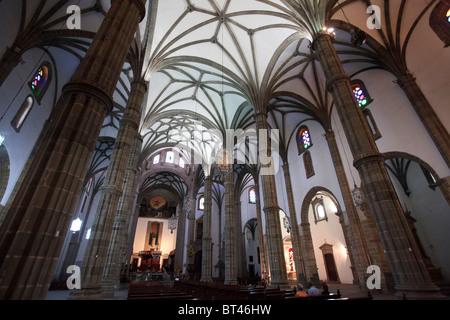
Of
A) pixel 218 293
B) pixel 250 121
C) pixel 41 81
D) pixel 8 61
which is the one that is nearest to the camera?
pixel 218 293

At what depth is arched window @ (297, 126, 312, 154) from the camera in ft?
59.0

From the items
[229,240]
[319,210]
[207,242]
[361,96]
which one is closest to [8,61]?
[229,240]

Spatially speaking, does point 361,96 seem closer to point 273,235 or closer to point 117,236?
point 273,235

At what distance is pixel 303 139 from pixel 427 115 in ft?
28.3

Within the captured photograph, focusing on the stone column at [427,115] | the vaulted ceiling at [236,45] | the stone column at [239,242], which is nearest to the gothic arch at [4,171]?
the vaulted ceiling at [236,45]

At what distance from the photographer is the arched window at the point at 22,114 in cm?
1115

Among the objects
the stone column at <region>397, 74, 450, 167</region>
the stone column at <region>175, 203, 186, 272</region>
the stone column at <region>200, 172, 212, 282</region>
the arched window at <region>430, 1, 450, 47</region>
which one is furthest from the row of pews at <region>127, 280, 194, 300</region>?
the stone column at <region>175, 203, 186, 272</region>

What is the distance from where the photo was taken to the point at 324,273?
63.3ft

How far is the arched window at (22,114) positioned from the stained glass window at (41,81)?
0.51m

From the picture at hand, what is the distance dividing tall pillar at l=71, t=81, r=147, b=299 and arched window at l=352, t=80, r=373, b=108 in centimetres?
1337

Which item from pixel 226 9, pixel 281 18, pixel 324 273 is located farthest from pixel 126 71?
pixel 324 273

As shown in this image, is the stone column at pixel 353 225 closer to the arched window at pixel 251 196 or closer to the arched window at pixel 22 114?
the arched window at pixel 251 196

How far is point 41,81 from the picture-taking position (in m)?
12.4
